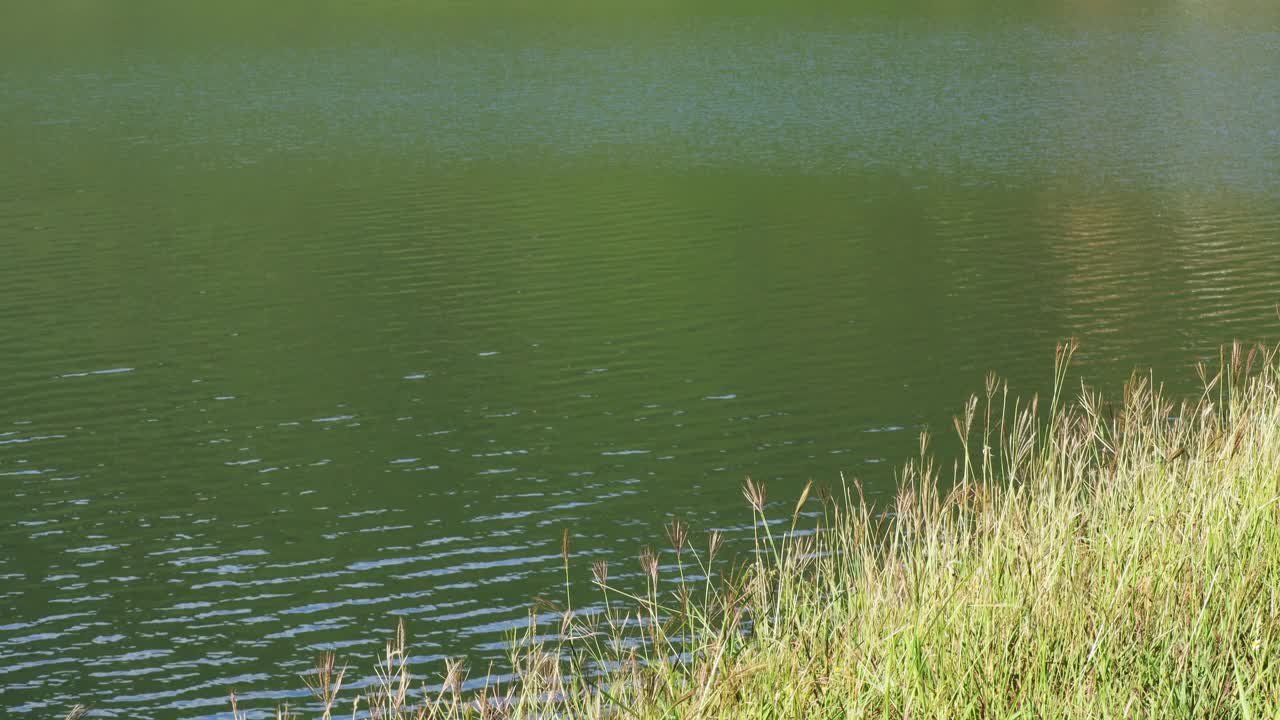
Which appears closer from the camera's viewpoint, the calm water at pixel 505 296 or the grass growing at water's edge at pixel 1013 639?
the grass growing at water's edge at pixel 1013 639

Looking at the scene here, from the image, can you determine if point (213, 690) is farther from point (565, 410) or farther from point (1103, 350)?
point (1103, 350)

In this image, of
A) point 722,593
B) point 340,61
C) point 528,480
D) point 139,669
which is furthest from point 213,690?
point 340,61

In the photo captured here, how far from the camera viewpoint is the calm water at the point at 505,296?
10031 mm

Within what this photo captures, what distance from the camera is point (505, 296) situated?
17.6m

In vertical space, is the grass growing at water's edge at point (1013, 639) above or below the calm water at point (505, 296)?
above

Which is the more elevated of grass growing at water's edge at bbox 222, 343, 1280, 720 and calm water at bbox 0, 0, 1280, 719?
grass growing at water's edge at bbox 222, 343, 1280, 720

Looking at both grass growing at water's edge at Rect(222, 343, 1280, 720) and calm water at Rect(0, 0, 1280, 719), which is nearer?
grass growing at water's edge at Rect(222, 343, 1280, 720)

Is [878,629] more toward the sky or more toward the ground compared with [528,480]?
more toward the sky

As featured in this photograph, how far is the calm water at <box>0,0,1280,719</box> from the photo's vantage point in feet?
32.9

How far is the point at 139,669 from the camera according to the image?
8.56m

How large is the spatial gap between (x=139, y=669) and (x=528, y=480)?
12.0 feet

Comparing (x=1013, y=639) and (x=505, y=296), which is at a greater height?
(x=1013, y=639)

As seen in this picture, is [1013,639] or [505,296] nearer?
[1013,639]

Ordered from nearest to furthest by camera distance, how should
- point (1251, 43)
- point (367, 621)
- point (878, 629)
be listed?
point (878, 629) < point (367, 621) < point (1251, 43)
